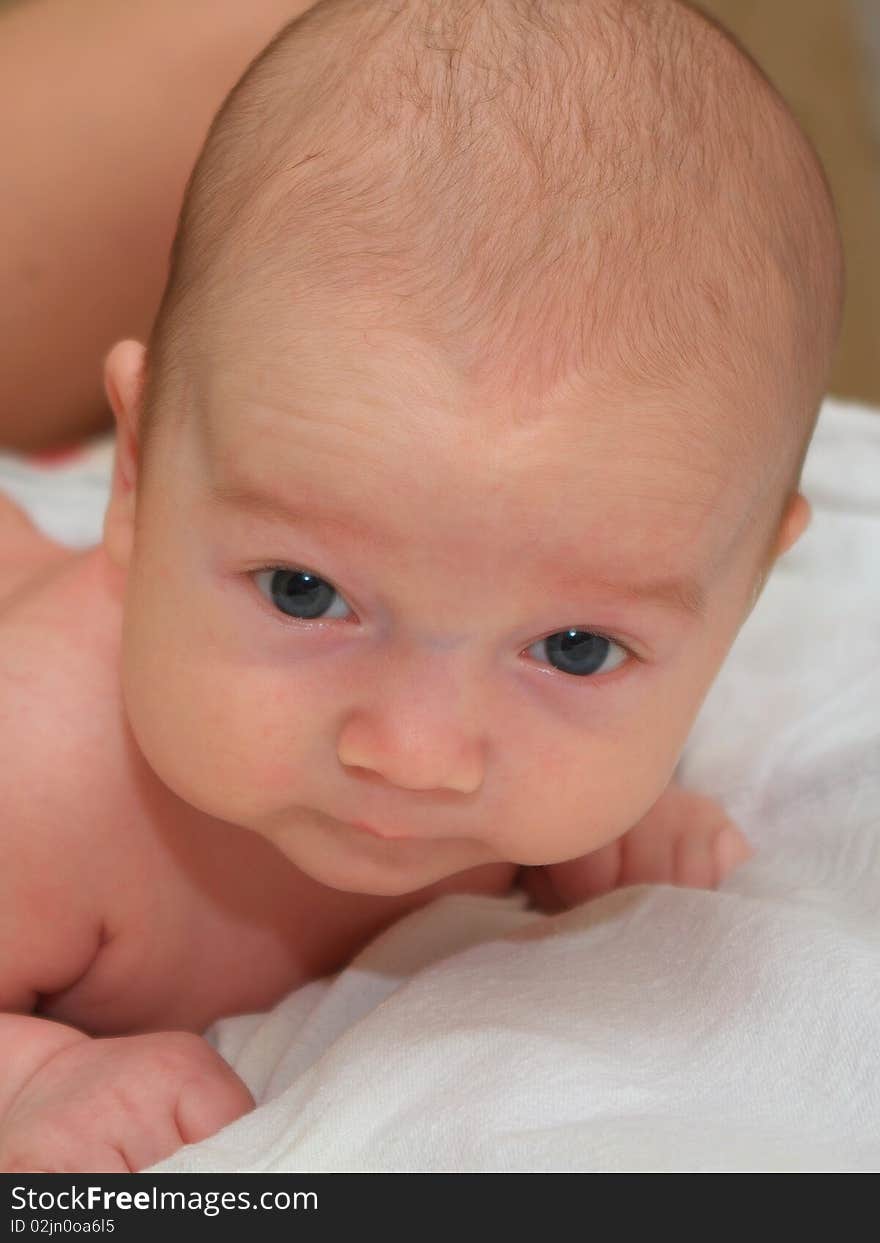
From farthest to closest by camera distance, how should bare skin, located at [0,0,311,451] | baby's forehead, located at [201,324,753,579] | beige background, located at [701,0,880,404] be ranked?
beige background, located at [701,0,880,404]
bare skin, located at [0,0,311,451]
baby's forehead, located at [201,324,753,579]

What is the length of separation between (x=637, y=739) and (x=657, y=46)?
0.39 metres

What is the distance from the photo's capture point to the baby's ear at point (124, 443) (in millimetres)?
957

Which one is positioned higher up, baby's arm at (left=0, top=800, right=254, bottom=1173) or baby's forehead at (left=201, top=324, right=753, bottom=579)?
baby's forehead at (left=201, top=324, right=753, bottom=579)

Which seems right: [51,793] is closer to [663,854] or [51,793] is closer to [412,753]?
[412,753]

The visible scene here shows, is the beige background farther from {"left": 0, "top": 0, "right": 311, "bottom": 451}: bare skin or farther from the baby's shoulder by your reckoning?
the baby's shoulder

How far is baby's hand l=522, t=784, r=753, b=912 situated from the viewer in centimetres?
121

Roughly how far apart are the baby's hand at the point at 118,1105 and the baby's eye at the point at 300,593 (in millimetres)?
306

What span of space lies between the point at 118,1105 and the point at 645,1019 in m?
0.32

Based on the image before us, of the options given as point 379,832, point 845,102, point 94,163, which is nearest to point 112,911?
point 379,832

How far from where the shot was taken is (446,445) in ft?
2.50

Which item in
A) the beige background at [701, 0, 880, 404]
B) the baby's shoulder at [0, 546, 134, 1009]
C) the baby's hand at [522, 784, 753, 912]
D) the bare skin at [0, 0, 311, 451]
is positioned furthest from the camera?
the beige background at [701, 0, 880, 404]

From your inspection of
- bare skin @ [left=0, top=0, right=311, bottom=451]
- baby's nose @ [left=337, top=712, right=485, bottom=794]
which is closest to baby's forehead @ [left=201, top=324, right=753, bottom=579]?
baby's nose @ [left=337, top=712, right=485, bottom=794]

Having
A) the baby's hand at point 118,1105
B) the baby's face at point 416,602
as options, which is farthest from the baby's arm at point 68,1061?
the baby's face at point 416,602

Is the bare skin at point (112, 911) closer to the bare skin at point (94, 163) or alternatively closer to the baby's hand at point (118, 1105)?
the baby's hand at point (118, 1105)
